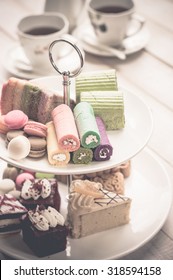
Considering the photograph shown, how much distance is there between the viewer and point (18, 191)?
1.15 meters

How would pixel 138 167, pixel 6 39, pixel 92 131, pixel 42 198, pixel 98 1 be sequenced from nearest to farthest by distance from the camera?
1. pixel 92 131
2. pixel 42 198
3. pixel 138 167
4. pixel 98 1
5. pixel 6 39

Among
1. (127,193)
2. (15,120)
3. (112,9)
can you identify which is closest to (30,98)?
(15,120)

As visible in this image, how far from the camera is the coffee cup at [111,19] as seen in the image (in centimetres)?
154

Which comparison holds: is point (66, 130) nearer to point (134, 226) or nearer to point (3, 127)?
point (3, 127)

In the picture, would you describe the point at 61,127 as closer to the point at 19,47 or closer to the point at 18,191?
the point at 18,191

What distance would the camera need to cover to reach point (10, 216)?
1.09 meters

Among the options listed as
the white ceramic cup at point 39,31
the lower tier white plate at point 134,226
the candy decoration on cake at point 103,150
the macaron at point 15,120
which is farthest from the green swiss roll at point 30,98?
the white ceramic cup at point 39,31

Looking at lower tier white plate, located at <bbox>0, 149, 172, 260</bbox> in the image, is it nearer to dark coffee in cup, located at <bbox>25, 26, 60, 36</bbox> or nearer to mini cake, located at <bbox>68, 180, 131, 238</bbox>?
mini cake, located at <bbox>68, 180, 131, 238</bbox>

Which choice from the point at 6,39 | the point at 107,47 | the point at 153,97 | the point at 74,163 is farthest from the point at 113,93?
the point at 6,39

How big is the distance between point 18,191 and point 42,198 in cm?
6

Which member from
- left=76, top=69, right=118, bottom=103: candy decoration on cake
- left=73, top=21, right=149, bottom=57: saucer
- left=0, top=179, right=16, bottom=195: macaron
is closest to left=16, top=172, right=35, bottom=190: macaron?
left=0, top=179, right=16, bottom=195: macaron

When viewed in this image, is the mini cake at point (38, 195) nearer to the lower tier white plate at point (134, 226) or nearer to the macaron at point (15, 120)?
the lower tier white plate at point (134, 226)

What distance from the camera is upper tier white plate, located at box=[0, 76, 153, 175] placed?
0.94m

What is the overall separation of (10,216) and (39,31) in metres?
0.58
